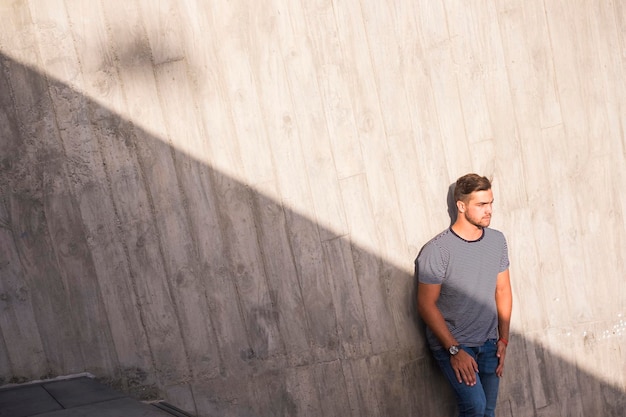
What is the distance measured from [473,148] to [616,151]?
0.77 m

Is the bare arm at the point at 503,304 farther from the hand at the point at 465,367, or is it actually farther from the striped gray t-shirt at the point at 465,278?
the hand at the point at 465,367

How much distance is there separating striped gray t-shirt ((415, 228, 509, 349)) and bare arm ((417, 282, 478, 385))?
5cm

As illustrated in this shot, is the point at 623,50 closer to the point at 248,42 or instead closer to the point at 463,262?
the point at 463,262

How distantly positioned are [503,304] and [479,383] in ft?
1.33

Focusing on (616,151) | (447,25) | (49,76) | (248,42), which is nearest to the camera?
(49,76)

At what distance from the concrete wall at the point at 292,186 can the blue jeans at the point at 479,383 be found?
0.71 feet

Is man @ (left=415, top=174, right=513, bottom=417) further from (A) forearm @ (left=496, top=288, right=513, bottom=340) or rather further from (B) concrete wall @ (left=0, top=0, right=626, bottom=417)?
(B) concrete wall @ (left=0, top=0, right=626, bottom=417)

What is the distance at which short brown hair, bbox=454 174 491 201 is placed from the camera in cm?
322

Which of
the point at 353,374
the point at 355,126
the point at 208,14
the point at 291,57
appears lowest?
the point at 353,374

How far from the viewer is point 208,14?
10.2ft

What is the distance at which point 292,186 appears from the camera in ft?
10.6

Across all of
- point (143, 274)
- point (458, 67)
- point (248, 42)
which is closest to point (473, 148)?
point (458, 67)

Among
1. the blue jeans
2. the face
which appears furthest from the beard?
the blue jeans

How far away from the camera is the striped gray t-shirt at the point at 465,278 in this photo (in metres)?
Result: 3.29
